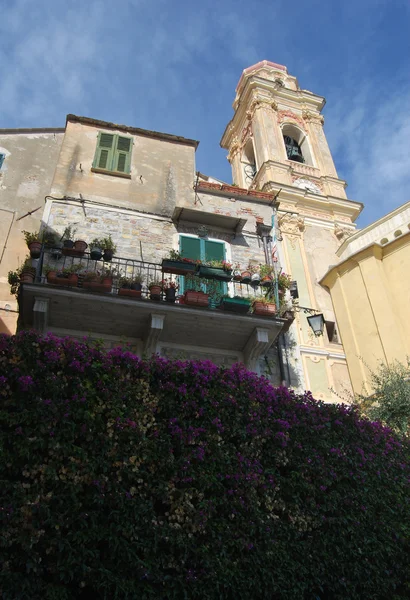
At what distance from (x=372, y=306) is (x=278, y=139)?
10772mm

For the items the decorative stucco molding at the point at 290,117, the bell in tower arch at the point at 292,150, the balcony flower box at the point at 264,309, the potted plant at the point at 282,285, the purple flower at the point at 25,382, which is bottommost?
the purple flower at the point at 25,382

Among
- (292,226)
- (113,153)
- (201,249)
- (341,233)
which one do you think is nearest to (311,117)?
(341,233)

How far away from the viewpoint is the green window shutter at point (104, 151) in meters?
13.1

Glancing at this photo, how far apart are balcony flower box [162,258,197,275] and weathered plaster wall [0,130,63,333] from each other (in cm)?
326

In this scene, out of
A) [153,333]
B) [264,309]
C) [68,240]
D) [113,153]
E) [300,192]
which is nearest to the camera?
[153,333]

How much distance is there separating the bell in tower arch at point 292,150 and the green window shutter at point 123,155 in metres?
9.87

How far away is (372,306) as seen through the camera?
12836 mm

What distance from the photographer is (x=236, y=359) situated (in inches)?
404

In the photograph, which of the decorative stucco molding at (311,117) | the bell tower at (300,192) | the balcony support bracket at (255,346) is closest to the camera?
the balcony support bracket at (255,346)

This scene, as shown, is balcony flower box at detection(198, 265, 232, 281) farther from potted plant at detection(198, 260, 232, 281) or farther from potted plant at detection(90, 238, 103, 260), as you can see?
potted plant at detection(90, 238, 103, 260)

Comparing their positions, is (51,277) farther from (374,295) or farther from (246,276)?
(374,295)

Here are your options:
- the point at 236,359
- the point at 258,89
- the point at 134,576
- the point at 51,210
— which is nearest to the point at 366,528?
the point at 134,576

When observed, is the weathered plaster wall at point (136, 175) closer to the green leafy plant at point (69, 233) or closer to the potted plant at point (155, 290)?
the green leafy plant at point (69, 233)

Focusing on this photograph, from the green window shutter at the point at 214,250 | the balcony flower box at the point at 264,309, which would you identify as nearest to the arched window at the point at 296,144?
the green window shutter at the point at 214,250
